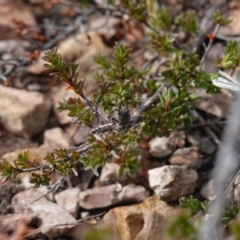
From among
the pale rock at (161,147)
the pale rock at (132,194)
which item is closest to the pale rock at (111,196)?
the pale rock at (132,194)

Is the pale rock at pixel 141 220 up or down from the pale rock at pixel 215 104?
down

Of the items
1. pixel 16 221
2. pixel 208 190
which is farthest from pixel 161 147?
pixel 16 221

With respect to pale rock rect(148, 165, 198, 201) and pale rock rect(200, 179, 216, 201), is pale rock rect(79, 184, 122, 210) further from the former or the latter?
pale rock rect(200, 179, 216, 201)

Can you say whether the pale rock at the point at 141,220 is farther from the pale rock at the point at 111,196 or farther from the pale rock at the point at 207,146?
the pale rock at the point at 207,146

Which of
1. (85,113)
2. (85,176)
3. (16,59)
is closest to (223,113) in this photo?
(85,176)

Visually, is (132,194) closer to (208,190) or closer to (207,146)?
(208,190)

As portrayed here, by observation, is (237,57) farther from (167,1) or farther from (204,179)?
(167,1)
